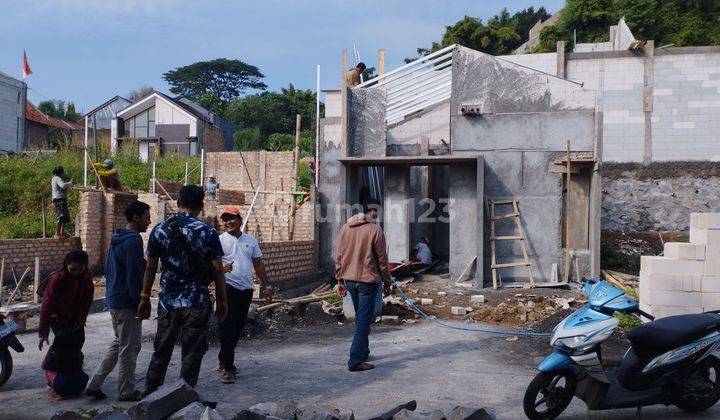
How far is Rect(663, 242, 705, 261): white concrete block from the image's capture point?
790cm

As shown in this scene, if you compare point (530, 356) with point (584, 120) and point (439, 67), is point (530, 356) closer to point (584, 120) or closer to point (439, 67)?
point (584, 120)

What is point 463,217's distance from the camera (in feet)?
43.4

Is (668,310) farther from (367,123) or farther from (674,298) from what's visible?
(367,123)

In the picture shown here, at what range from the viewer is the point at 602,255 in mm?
14758

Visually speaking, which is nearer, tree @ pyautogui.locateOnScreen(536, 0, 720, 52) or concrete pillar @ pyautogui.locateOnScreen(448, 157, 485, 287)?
concrete pillar @ pyautogui.locateOnScreen(448, 157, 485, 287)

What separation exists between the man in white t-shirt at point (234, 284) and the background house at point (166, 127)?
28935mm

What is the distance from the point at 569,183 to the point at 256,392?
9070 mm

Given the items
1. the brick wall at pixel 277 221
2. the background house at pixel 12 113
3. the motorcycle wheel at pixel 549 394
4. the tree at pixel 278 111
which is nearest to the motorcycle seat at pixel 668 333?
the motorcycle wheel at pixel 549 394

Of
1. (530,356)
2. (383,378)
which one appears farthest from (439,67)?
(383,378)

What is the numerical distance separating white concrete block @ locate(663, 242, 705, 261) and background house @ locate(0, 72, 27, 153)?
27.9 metres

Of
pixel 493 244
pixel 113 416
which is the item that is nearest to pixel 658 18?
pixel 493 244

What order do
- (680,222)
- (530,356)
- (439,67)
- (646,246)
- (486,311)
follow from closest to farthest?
(530,356), (486,311), (439,67), (646,246), (680,222)

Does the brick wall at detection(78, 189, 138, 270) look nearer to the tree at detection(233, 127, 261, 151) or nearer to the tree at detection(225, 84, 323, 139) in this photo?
the tree at detection(233, 127, 261, 151)

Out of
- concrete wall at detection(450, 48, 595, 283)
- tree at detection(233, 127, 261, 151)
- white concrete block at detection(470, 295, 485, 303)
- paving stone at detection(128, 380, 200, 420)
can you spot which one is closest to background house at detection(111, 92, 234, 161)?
tree at detection(233, 127, 261, 151)
